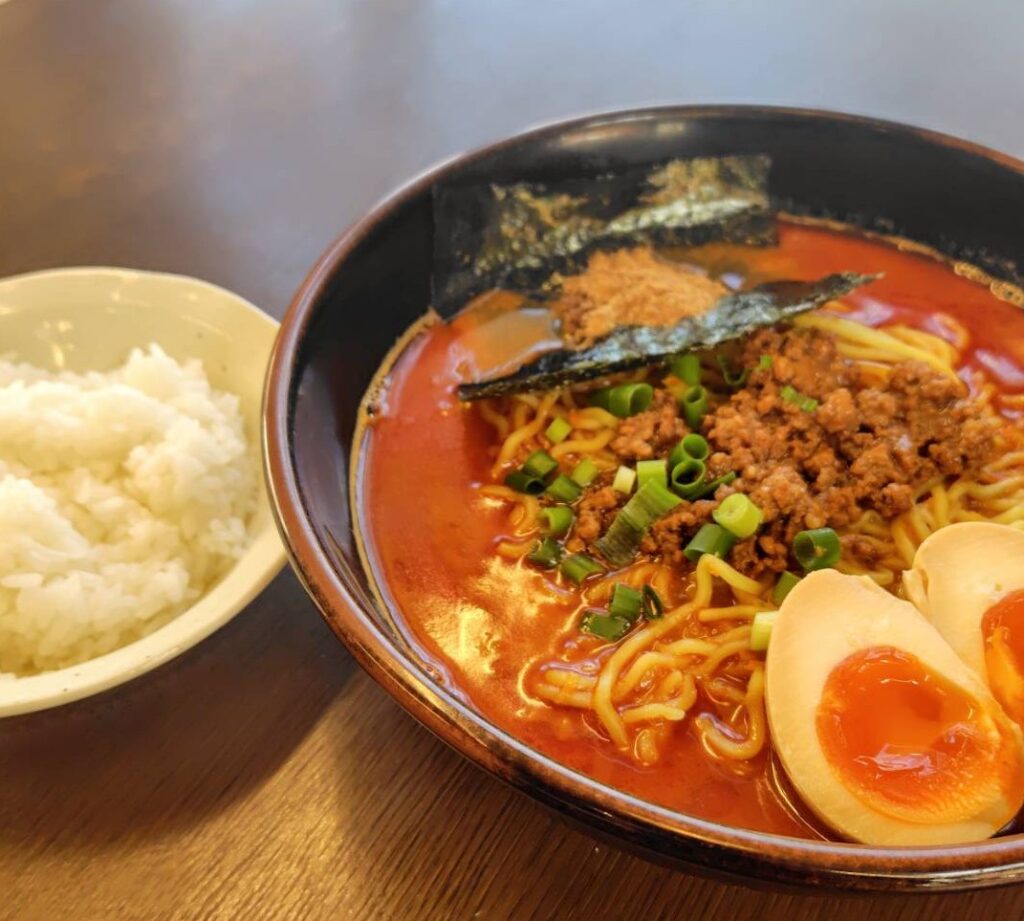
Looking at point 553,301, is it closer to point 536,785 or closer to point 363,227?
point 363,227

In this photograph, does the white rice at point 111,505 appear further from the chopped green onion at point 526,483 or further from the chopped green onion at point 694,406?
the chopped green onion at point 694,406

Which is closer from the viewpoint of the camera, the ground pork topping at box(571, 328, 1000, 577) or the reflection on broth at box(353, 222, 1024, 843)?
the reflection on broth at box(353, 222, 1024, 843)

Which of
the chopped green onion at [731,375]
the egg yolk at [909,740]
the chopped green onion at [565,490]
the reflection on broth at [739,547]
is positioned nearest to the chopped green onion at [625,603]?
the reflection on broth at [739,547]

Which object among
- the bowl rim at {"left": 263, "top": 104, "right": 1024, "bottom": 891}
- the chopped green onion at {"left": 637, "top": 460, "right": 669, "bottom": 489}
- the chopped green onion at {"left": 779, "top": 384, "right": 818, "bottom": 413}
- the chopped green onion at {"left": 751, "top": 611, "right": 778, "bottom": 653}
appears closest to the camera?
the bowl rim at {"left": 263, "top": 104, "right": 1024, "bottom": 891}

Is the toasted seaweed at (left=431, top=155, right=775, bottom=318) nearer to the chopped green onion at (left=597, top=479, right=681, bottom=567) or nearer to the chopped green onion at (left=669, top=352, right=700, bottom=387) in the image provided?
the chopped green onion at (left=669, top=352, right=700, bottom=387)

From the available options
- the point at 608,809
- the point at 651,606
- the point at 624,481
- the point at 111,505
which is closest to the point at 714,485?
the point at 624,481

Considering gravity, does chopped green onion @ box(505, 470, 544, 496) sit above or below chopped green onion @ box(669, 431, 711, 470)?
below

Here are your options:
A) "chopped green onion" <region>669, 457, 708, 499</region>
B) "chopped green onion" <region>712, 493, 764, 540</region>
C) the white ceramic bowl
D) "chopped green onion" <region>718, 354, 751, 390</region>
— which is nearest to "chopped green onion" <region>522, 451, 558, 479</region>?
"chopped green onion" <region>669, 457, 708, 499</region>
